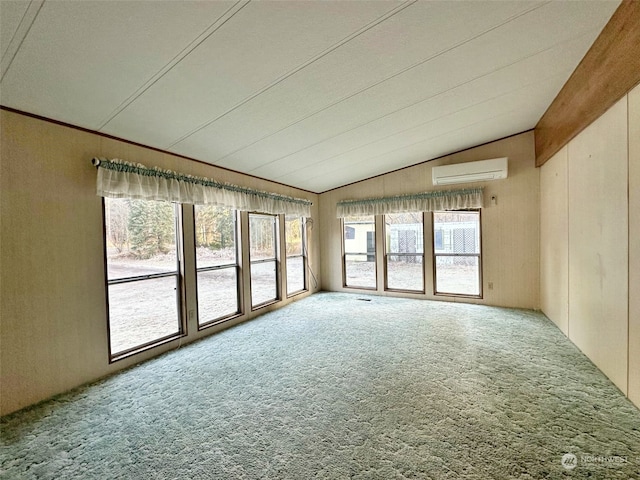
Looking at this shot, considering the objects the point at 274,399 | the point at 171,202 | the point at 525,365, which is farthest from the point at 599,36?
the point at 171,202

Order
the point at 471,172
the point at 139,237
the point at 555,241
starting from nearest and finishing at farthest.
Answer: the point at 139,237
the point at 555,241
the point at 471,172

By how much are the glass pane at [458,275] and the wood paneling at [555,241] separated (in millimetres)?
915

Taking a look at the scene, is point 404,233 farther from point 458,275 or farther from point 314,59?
point 314,59

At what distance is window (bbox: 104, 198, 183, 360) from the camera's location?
2656 millimetres

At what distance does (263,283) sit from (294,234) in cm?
128

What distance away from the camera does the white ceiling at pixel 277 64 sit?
55.7 inches

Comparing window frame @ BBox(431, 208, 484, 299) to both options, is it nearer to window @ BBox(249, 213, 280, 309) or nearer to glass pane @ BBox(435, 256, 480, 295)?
glass pane @ BBox(435, 256, 480, 295)

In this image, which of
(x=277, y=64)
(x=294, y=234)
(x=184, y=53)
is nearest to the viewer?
(x=184, y=53)

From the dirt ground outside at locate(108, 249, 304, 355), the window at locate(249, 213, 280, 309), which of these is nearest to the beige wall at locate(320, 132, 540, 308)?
the window at locate(249, 213, 280, 309)

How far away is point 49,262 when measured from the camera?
218 centimetres

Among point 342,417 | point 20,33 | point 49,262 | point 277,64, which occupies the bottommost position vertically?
point 342,417

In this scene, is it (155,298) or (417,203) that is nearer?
(155,298)

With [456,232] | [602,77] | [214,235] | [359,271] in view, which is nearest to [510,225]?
[456,232]

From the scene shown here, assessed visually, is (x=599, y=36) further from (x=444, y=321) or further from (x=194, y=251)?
(x=194, y=251)
